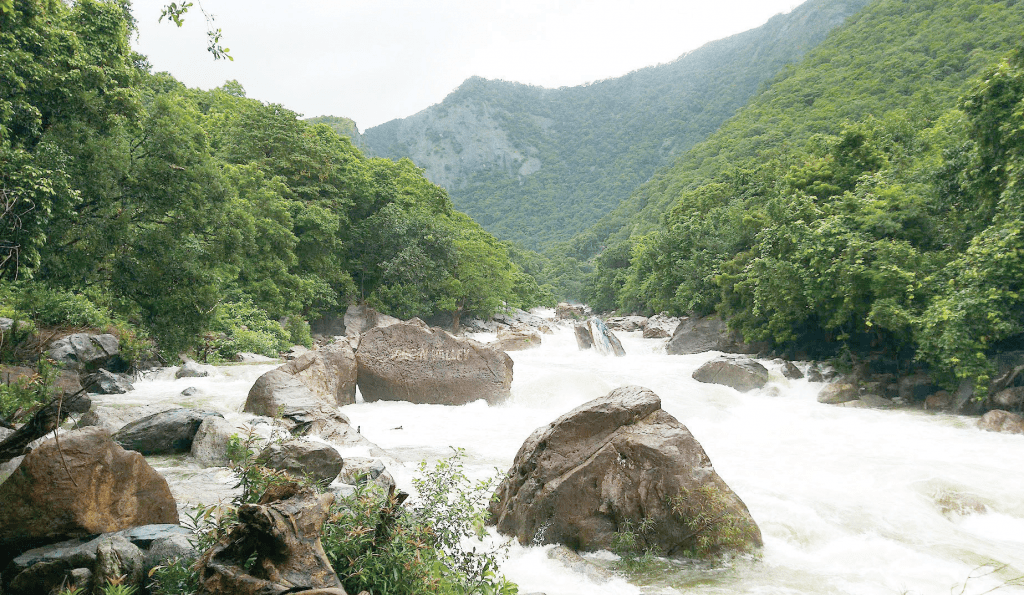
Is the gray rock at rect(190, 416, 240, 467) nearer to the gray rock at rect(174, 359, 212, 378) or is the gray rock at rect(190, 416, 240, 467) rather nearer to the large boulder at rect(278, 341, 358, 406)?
the large boulder at rect(278, 341, 358, 406)

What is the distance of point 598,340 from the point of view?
2861cm

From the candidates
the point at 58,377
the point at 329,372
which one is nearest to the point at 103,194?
the point at 58,377

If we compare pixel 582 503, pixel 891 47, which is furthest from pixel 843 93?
pixel 582 503

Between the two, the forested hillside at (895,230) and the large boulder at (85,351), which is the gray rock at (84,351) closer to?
the large boulder at (85,351)

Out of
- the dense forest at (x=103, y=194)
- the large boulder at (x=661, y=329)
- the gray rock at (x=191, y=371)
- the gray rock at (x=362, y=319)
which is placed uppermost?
the dense forest at (x=103, y=194)

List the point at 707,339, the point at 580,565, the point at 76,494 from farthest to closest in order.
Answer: the point at 707,339, the point at 580,565, the point at 76,494

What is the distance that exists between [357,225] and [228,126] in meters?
9.34

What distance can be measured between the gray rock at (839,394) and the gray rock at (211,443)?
16.1 meters

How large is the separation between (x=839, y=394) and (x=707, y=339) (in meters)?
10.8

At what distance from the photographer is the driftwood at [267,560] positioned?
10.1 ft

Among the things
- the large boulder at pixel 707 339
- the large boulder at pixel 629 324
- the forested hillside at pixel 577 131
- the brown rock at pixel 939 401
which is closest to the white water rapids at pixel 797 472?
the brown rock at pixel 939 401

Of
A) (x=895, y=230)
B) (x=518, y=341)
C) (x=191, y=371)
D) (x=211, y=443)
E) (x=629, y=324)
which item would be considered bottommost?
(x=629, y=324)

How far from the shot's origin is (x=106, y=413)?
9328 millimetres

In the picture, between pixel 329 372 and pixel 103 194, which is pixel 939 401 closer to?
pixel 329 372
